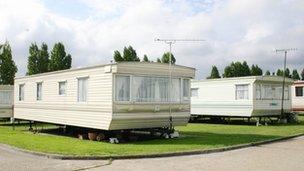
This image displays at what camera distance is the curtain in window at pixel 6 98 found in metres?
31.5

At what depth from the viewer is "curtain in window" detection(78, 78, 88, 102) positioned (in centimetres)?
1984

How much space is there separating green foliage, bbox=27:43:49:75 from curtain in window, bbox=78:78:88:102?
24.3 m

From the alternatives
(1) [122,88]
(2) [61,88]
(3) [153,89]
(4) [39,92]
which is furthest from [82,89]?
(4) [39,92]

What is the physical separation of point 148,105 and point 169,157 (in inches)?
198

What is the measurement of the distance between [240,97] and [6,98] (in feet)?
50.1

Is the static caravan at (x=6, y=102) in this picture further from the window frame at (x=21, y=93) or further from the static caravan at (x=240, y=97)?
the static caravan at (x=240, y=97)

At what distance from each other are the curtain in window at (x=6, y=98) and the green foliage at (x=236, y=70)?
1284 inches

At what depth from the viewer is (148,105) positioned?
62.0 feet

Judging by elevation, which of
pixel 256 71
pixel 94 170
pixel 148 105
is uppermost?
pixel 256 71

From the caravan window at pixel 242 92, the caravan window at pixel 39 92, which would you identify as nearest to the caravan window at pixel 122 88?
the caravan window at pixel 39 92

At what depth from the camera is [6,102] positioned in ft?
104

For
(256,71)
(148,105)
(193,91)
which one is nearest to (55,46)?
(193,91)

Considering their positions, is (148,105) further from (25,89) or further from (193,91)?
(193,91)

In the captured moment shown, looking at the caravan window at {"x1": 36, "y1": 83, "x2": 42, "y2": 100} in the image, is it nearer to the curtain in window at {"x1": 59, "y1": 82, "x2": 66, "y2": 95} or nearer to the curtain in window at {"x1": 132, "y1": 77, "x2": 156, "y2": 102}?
the curtain in window at {"x1": 59, "y1": 82, "x2": 66, "y2": 95}
